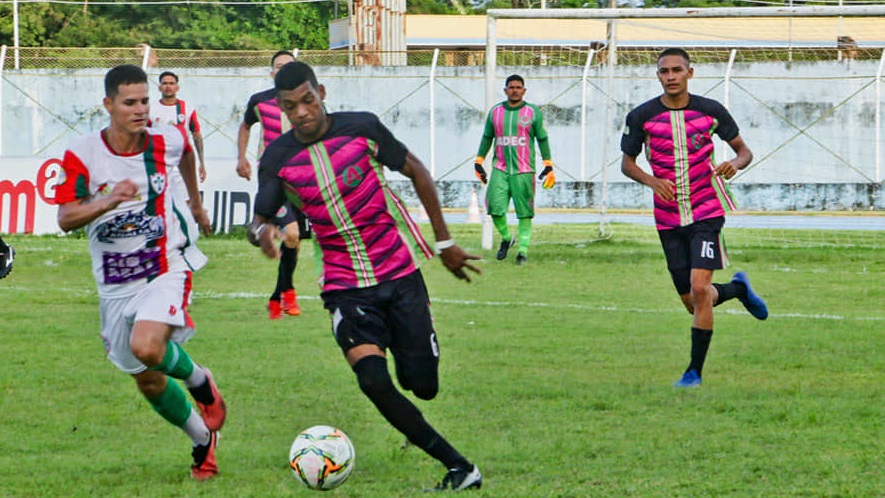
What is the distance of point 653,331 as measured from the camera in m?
11.0

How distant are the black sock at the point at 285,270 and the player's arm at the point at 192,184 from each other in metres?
4.30

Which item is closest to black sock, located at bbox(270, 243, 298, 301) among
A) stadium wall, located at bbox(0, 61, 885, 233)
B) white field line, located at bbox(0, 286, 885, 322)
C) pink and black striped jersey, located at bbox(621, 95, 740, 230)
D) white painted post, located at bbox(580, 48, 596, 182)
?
white field line, located at bbox(0, 286, 885, 322)

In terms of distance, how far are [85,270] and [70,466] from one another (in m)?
9.66

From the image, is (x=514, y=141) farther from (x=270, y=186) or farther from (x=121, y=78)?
(x=270, y=186)

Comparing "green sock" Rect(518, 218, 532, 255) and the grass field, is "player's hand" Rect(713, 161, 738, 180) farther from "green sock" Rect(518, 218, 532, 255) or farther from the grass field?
"green sock" Rect(518, 218, 532, 255)

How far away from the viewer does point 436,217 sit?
6059 millimetres

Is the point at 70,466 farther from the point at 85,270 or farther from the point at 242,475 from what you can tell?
the point at 85,270

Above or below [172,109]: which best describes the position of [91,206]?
below

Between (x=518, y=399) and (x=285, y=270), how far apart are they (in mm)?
4144

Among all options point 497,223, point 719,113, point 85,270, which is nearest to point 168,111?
point 85,270

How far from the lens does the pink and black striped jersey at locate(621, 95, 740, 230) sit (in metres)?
8.85

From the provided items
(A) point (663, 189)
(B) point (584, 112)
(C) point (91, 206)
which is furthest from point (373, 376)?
(B) point (584, 112)

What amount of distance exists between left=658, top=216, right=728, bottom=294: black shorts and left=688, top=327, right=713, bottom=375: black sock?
42 centimetres

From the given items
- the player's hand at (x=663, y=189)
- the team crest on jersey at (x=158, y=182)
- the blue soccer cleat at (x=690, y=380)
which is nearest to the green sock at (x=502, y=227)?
the player's hand at (x=663, y=189)
